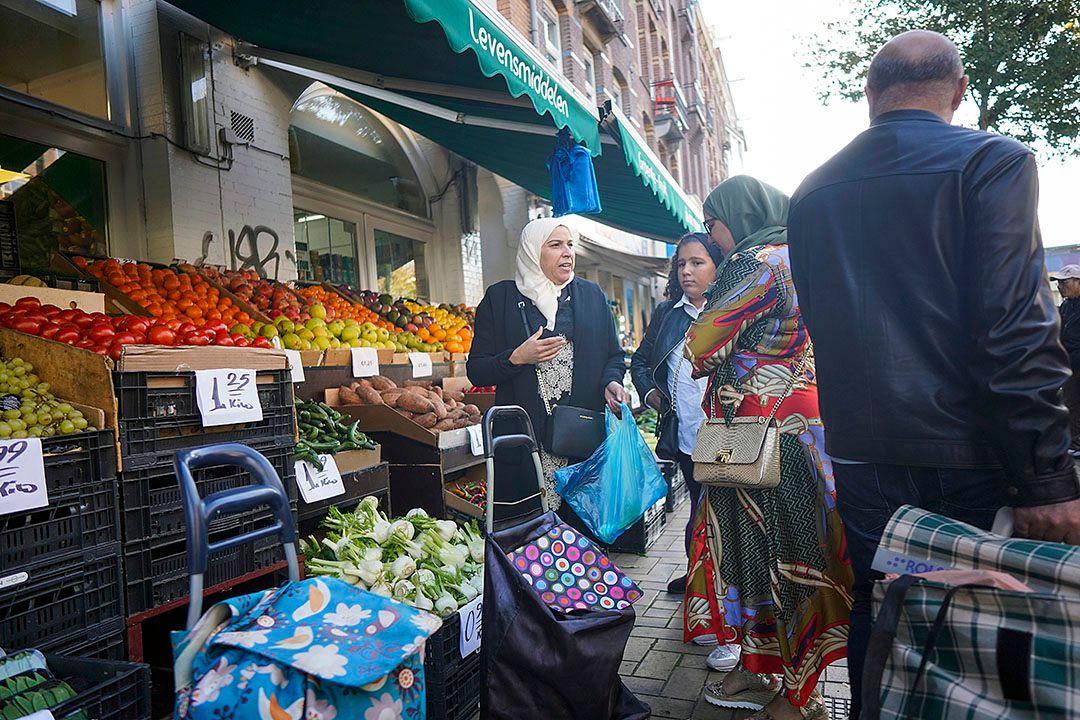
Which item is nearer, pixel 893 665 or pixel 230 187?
pixel 893 665

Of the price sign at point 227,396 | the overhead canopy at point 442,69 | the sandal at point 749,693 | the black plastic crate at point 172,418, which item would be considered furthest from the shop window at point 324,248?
the sandal at point 749,693

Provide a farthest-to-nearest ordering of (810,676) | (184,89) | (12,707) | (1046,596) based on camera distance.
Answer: (184,89), (810,676), (12,707), (1046,596)

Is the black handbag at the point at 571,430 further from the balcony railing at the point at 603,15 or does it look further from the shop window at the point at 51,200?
the balcony railing at the point at 603,15

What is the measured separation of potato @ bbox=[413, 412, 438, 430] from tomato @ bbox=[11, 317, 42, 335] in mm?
2050

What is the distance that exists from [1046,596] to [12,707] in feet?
7.60

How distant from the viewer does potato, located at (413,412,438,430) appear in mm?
4449

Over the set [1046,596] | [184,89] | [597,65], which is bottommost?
[1046,596]

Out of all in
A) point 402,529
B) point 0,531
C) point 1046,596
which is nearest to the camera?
point 1046,596

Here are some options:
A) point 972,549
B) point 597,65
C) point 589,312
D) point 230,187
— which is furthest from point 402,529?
point 597,65

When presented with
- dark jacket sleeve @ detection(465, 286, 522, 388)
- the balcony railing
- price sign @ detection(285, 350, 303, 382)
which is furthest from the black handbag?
the balcony railing

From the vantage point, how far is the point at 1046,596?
3.94 ft

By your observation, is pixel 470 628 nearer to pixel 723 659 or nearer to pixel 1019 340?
pixel 723 659

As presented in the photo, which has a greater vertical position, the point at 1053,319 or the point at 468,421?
the point at 1053,319

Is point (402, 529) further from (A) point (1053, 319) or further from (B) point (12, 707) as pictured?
(A) point (1053, 319)
